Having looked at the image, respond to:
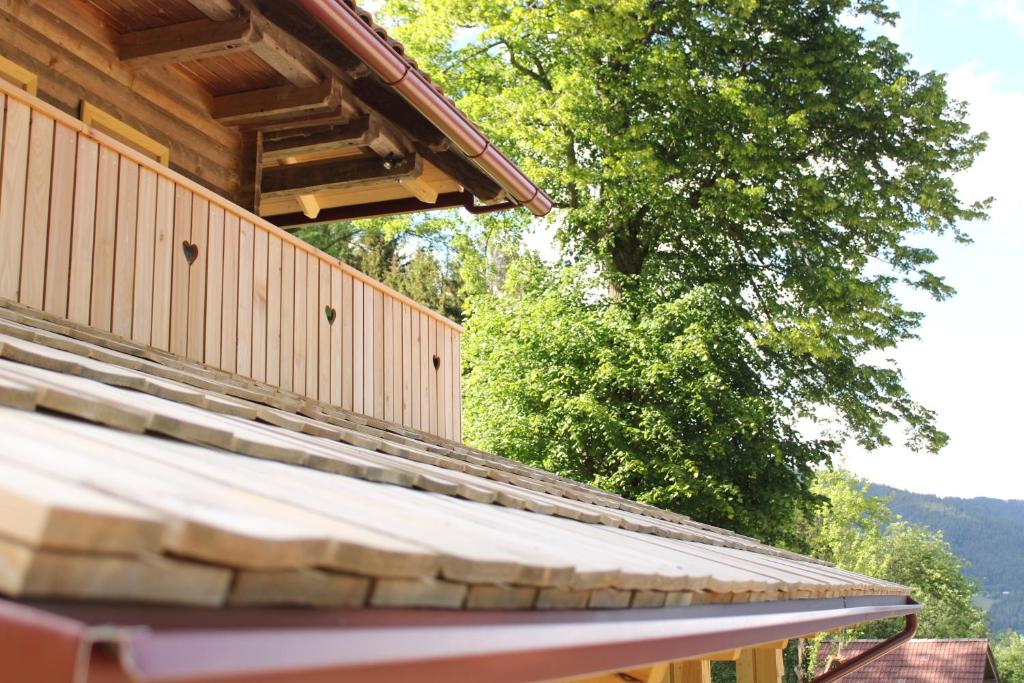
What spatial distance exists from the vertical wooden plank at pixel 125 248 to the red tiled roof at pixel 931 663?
2822cm

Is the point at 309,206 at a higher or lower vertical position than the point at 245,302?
higher

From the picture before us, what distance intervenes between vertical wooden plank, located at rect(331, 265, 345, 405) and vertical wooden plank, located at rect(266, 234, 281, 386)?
610mm

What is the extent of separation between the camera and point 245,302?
5973mm

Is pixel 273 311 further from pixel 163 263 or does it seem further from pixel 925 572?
pixel 925 572

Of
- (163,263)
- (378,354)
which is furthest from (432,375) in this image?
(163,263)

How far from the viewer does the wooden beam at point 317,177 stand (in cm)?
841

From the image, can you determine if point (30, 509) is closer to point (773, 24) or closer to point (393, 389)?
point (393, 389)

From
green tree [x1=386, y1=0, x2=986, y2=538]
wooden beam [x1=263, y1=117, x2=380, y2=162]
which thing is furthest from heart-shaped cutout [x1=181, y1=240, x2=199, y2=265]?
green tree [x1=386, y1=0, x2=986, y2=538]

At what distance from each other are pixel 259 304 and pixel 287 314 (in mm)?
292

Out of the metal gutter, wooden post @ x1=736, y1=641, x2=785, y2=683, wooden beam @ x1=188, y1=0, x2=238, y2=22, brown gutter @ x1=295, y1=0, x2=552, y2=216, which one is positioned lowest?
wooden post @ x1=736, y1=641, x2=785, y2=683

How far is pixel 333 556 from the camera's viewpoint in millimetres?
1105

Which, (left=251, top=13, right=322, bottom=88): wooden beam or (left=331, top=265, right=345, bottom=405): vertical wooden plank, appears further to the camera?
(left=331, top=265, right=345, bottom=405): vertical wooden plank

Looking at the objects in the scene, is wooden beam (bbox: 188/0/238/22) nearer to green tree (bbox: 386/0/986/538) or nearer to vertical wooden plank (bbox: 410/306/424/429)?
vertical wooden plank (bbox: 410/306/424/429)

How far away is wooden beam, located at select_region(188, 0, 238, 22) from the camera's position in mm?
5918
